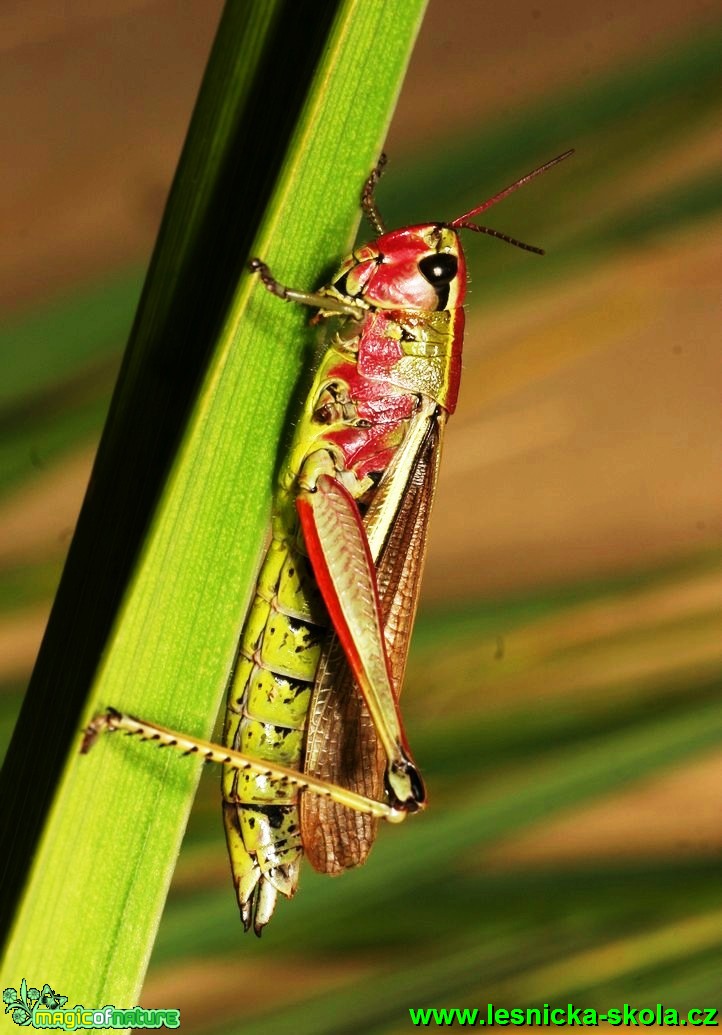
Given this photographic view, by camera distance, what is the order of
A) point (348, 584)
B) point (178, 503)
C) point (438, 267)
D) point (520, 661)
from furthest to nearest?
point (520, 661) → point (438, 267) → point (348, 584) → point (178, 503)

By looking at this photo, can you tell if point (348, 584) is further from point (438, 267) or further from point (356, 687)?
point (438, 267)

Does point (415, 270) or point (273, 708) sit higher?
point (415, 270)

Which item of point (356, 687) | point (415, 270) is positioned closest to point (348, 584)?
point (356, 687)

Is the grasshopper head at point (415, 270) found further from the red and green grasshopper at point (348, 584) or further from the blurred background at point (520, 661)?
the blurred background at point (520, 661)

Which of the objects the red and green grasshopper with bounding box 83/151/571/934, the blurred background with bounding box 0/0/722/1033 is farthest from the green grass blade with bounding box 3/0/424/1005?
the red and green grasshopper with bounding box 83/151/571/934

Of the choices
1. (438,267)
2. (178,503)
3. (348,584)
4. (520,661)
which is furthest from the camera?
(520,661)

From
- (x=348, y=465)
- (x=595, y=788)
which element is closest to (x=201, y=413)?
(x=348, y=465)
